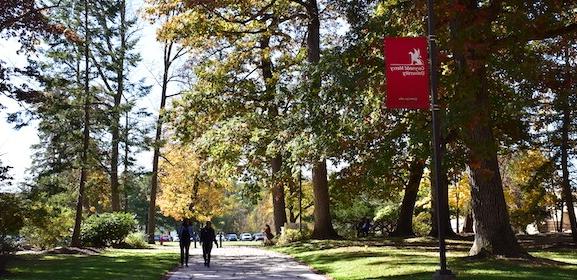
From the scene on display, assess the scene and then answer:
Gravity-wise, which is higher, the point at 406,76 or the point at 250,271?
the point at 406,76

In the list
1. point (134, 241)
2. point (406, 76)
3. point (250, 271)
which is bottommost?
point (134, 241)

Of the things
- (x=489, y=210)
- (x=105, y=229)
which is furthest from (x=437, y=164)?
(x=105, y=229)

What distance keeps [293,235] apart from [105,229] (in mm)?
9679

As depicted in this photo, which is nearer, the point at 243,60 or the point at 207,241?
the point at 207,241

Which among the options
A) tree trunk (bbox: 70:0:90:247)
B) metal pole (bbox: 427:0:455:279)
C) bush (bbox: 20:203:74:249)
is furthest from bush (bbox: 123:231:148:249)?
metal pole (bbox: 427:0:455:279)

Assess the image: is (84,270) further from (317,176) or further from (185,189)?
(185,189)

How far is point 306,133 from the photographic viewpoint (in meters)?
19.8

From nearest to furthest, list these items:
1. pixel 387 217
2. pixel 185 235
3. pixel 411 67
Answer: pixel 411 67 → pixel 185 235 → pixel 387 217

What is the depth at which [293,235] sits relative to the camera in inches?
1195

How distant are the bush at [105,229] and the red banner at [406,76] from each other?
2366 centimetres

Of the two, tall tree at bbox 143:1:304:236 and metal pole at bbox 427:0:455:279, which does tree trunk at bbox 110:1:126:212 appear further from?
metal pole at bbox 427:0:455:279

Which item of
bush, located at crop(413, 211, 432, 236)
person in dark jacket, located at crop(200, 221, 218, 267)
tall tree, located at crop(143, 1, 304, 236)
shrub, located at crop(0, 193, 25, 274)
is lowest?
bush, located at crop(413, 211, 432, 236)

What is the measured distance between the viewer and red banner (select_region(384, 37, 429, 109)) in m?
9.90

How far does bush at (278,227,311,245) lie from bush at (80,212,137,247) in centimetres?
828
